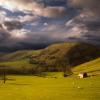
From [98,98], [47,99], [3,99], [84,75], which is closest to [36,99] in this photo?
[47,99]

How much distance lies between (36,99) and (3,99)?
6766 mm

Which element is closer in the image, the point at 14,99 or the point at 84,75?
the point at 14,99

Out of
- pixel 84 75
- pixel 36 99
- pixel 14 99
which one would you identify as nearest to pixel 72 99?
pixel 36 99

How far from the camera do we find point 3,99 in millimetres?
56781

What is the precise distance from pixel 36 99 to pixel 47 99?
2.20 meters

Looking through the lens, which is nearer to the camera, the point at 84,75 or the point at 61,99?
the point at 61,99

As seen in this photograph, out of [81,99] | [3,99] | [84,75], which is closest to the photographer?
[81,99]

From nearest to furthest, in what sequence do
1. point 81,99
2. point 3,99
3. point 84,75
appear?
point 81,99, point 3,99, point 84,75

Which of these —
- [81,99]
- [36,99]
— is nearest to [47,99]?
[36,99]

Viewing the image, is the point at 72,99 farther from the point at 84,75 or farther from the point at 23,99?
the point at 84,75

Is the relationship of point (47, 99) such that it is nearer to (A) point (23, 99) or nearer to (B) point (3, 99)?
(A) point (23, 99)

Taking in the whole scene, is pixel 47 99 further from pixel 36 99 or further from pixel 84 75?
pixel 84 75

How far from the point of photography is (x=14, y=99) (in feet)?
185

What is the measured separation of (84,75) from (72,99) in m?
111
